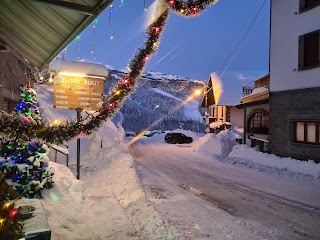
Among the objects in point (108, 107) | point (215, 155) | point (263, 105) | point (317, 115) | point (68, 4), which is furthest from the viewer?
point (263, 105)

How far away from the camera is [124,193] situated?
9.15m

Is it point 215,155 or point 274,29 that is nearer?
point 274,29

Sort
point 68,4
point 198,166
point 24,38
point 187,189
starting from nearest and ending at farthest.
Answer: point 68,4
point 24,38
point 187,189
point 198,166

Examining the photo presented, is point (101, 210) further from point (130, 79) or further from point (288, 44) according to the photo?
point (288, 44)

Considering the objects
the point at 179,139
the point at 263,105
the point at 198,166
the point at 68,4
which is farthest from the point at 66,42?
the point at 179,139

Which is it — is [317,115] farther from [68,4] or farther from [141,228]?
[68,4]

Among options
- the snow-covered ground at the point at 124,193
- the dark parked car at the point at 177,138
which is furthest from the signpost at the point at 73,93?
the dark parked car at the point at 177,138

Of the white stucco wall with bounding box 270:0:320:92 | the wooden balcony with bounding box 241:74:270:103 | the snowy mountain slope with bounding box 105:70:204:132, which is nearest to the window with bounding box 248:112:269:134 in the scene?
the wooden balcony with bounding box 241:74:270:103

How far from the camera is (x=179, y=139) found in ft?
118

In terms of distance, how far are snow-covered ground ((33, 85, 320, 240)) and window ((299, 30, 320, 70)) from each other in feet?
16.9

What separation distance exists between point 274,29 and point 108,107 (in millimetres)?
16793

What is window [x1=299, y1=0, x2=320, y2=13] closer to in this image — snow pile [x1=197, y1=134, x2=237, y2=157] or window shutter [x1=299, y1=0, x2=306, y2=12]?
window shutter [x1=299, y1=0, x2=306, y2=12]

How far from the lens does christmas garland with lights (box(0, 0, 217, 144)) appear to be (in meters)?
3.65


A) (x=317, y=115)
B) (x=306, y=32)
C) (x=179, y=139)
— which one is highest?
(x=306, y=32)
